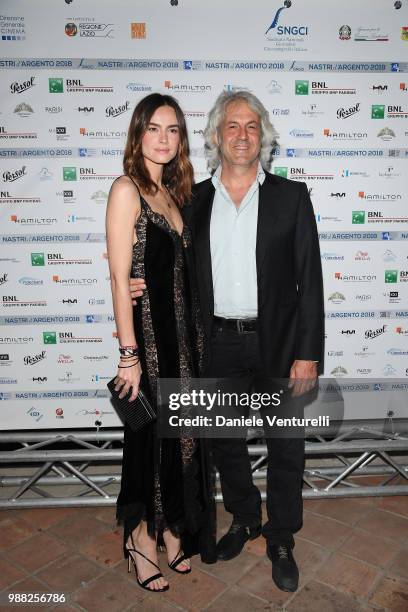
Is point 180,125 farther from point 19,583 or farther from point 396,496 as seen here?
point 396,496

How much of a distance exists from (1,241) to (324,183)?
2384 millimetres

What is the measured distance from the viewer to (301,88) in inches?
131

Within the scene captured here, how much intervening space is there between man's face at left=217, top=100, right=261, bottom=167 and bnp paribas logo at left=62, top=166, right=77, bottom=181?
4.32ft

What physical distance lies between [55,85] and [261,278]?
208 cm

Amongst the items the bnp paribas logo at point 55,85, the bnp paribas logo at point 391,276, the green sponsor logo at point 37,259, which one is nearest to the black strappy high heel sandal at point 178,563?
the green sponsor logo at point 37,259

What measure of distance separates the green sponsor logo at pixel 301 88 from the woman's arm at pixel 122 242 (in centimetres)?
183

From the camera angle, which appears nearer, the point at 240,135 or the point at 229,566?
the point at 240,135

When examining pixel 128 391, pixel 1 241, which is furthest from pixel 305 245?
pixel 1 241

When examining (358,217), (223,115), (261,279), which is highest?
(223,115)

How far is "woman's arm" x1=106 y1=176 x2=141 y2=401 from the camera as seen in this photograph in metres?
2.05

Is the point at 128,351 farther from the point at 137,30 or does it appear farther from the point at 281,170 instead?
the point at 137,30

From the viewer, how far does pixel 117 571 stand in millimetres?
2561

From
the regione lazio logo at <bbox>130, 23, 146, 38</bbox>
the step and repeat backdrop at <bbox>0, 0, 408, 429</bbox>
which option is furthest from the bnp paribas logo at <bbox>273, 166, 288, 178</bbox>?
the regione lazio logo at <bbox>130, 23, 146, 38</bbox>

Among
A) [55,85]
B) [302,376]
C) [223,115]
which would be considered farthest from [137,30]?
[302,376]
